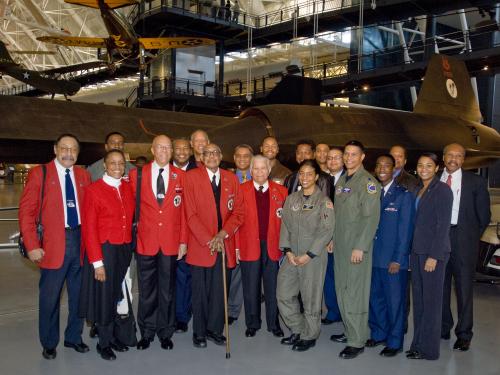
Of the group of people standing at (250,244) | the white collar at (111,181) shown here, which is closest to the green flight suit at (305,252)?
the group of people standing at (250,244)

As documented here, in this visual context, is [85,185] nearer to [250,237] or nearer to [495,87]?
[250,237]

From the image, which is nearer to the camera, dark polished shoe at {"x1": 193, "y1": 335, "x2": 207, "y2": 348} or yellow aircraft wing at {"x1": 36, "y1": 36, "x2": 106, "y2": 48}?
dark polished shoe at {"x1": 193, "y1": 335, "x2": 207, "y2": 348}

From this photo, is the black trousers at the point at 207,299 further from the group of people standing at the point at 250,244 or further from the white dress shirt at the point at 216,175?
the white dress shirt at the point at 216,175

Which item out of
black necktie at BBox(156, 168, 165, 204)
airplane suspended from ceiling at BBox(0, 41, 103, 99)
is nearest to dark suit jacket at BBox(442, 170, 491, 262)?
black necktie at BBox(156, 168, 165, 204)

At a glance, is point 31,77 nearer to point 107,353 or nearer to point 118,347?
point 118,347

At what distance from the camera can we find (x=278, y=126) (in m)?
7.17

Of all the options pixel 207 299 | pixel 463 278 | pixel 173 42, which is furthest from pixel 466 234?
pixel 173 42

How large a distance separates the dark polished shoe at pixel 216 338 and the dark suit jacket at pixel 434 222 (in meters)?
1.73

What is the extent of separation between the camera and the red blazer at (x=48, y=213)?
3455 mm

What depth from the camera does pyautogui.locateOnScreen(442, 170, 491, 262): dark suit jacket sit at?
12.8ft

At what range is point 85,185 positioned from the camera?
3.76m

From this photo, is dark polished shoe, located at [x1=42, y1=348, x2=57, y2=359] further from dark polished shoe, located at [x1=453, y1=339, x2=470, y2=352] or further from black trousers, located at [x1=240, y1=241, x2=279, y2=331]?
dark polished shoe, located at [x1=453, y1=339, x2=470, y2=352]

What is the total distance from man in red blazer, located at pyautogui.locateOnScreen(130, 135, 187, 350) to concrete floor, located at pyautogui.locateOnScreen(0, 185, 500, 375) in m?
0.22

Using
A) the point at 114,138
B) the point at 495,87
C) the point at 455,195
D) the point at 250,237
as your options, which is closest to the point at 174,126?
the point at 114,138
